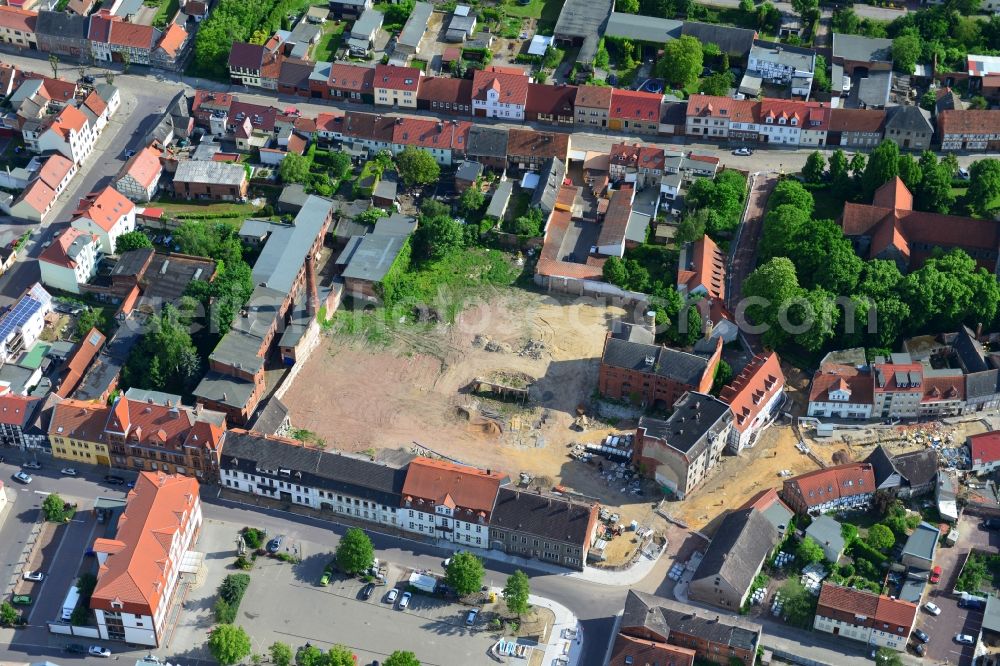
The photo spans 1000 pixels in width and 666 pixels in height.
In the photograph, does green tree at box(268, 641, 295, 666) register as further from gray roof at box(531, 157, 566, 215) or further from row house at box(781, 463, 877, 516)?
gray roof at box(531, 157, 566, 215)

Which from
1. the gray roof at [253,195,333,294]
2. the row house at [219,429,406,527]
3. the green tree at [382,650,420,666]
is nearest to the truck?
the row house at [219,429,406,527]

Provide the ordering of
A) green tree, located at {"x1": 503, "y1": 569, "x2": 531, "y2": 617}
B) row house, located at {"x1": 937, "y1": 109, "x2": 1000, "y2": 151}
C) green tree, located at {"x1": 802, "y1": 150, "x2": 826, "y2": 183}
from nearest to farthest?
green tree, located at {"x1": 503, "y1": 569, "x2": 531, "y2": 617} < green tree, located at {"x1": 802, "y1": 150, "x2": 826, "y2": 183} < row house, located at {"x1": 937, "y1": 109, "x2": 1000, "y2": 151}

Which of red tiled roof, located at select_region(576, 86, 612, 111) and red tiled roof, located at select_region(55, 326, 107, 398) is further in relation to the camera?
red tiled roof, located at select_region(576, 86, 612, 111)

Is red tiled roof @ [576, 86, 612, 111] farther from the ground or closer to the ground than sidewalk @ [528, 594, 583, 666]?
farther from the ground

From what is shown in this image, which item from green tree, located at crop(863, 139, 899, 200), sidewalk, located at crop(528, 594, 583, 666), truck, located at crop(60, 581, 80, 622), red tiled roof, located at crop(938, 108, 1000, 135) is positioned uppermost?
red tiled roof, located at crop(938, 108, 1000, 135)

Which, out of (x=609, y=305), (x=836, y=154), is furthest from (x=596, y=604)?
(x=836, y=154)

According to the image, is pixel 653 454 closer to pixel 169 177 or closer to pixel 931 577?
pixel 931 577

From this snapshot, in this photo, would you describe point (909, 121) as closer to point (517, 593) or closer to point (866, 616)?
point (866, 616)
